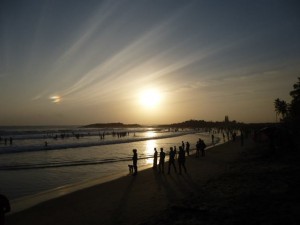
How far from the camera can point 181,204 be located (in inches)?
402

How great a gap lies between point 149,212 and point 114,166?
14786mm

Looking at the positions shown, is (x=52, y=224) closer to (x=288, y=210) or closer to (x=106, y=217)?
(x=106, y=217)

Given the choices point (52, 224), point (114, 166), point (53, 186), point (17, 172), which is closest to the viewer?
point (52, 224)

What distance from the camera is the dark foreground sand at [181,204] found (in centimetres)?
822

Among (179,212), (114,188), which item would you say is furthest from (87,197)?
(179,212)

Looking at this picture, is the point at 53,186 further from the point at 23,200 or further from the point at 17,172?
the point at 17,172

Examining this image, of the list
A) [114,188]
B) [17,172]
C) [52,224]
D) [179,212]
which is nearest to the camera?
[179,212]

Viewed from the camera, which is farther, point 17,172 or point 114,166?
point 114,166

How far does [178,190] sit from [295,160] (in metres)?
8.40

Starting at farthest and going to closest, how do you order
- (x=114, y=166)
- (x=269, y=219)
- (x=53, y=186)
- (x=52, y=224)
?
(x=114, y=166)
(x=53, y=186)
(x=52, y=224)
(x=269, y=219)

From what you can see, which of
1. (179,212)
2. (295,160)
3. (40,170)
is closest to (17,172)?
(40,170)

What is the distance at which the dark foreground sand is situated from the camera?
822cm

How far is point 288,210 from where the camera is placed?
786 cm

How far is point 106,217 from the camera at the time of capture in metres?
10.2
